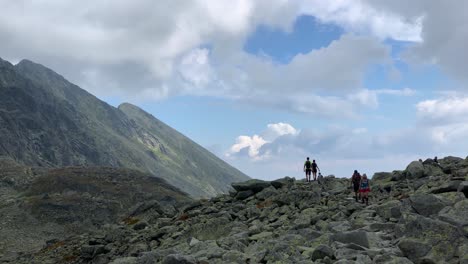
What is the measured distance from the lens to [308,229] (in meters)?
20.8

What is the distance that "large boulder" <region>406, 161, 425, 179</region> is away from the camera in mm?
36656

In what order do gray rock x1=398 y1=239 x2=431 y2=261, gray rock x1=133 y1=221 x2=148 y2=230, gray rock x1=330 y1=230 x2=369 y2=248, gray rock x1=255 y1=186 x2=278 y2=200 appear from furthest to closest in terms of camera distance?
gray rock x1=133 y1=221 x2=148 y2=230
gray rock x1=255 y1=186 x2=278 y2=200
gray rock x1=330 y1=230 x2=369 y2=248
gray rock x1=398 y1=239 x2=431 y2=261

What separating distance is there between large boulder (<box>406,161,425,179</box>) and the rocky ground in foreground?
3.4 inches

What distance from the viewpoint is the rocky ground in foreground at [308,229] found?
14.5 metres

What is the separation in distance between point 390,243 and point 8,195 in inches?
4297

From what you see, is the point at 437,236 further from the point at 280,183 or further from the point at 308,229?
the point at 280,183

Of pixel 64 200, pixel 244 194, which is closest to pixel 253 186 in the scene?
pixel 244 194

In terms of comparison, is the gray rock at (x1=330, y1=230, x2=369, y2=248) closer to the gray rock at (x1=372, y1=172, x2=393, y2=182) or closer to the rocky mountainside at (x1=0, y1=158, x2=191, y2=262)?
the gray rock at (x1=372, y1=172, x2=393, y2=182)

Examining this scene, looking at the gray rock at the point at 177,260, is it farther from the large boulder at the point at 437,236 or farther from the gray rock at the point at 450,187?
the gray rock at the point at 450,187

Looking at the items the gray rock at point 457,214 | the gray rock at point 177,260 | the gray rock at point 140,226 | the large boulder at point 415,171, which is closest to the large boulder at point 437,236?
the gray rock at point 457,214

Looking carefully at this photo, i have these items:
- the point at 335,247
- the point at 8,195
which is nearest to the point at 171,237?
the point at 335,247

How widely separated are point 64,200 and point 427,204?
9210cm

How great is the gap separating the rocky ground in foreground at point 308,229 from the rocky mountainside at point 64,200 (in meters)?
10.4

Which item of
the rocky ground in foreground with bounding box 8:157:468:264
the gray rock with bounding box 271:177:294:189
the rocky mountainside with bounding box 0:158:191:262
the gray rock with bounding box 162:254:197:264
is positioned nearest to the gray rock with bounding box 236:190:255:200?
the rocky ground in foreground with bounding box 8:157:468:264
